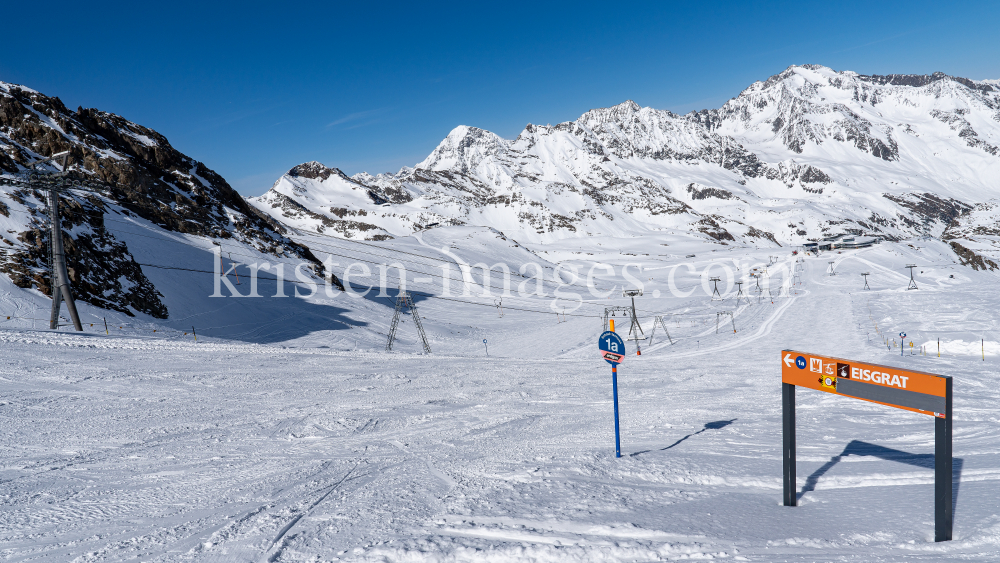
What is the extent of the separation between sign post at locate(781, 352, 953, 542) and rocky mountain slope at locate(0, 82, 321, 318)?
26.6 meters

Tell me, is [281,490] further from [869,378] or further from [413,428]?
[869,378]

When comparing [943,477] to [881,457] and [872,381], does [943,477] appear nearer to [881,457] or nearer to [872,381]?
[872,381]

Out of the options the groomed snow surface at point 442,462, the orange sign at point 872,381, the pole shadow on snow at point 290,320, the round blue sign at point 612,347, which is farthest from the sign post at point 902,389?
the pole shadow on snow at point 290,320

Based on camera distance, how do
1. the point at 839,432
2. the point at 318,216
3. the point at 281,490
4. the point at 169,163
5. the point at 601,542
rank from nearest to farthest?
the point at 601,542, the point at 281,490, the point at 839,432, the point at 169,163, the point at 318,216

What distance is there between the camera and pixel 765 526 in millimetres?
5465

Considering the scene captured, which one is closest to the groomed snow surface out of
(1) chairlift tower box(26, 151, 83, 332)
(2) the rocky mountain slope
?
(1) chairlift tower box(26, 151, 83, 332)

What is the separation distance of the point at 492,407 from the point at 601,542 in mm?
7198

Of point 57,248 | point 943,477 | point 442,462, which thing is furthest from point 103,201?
point 943,477

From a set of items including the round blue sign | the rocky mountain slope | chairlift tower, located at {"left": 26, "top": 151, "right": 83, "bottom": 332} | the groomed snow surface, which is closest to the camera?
the groomed snow surface

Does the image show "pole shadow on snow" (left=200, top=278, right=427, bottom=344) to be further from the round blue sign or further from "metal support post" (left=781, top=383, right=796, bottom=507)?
"metal support post" (left=781, top=383, right=796, bottom=507)

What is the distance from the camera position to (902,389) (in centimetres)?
499

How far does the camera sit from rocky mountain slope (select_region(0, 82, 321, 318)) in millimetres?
25592

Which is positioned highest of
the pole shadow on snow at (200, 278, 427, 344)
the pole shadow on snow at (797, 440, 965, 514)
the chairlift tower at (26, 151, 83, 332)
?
the chairlift tower at (26, 151, 83, 332)

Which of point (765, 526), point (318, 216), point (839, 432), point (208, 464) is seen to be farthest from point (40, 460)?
point (318, 216)
